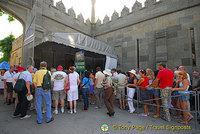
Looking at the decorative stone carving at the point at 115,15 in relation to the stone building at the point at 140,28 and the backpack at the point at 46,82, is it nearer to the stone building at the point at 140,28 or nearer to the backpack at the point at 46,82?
the stone building at the point at 140,28

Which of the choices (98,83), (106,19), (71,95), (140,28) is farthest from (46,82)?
(106,19)

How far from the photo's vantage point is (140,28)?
1016cm

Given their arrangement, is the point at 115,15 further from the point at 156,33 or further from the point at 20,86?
the point at 20,86

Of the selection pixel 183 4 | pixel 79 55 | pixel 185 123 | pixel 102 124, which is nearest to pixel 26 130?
pixel 102 124

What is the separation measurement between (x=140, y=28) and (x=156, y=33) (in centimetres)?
167

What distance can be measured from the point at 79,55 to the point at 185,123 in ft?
19.3

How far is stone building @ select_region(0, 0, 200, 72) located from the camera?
768cm

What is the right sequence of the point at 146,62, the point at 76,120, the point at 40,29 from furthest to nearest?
1. the point at 146,62
2. the point at 40,29
3. the point at 76,120

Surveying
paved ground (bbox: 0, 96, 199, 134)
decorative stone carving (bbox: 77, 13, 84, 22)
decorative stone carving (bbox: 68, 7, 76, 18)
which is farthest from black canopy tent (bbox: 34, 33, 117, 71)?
decorative stone carving (bbox: 77, 13, 84, 22)

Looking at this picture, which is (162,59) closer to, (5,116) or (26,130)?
(26,130)

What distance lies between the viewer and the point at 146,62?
31.2 ft

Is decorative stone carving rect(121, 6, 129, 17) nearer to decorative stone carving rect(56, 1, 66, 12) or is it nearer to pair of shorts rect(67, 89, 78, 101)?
decorative stone carving rect(56, 1, 66, 12)

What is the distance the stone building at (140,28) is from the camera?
7.68m

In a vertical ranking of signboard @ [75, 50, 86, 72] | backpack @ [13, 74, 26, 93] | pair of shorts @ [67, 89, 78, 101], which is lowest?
pair of shorts @ [67, 89, 78, 101]
